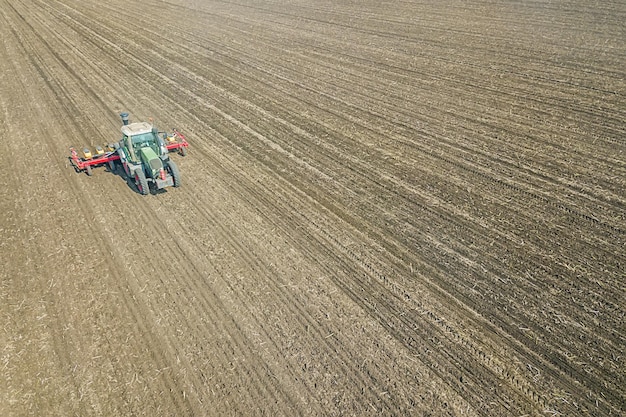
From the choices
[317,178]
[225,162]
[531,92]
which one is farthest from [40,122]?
[531,92]

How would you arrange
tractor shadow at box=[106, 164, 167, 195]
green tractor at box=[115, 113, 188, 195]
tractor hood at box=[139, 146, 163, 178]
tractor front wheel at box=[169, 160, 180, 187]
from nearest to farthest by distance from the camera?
tractor hood at box=[139, 146, 163, 178] → green tractor at box=[115, 113, 188, 195] → tractor front wheel at box=[169, 160, 180, 187] → tractor shadow at box=[106, 164, 167, 195]

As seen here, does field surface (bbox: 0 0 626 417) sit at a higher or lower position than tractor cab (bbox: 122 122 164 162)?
lower

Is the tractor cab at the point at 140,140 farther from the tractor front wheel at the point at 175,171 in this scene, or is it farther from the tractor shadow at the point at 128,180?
the tractor shadow at the point at 128,180

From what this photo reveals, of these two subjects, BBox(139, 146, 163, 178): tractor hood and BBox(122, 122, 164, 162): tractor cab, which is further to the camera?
BBox(122, 122, 164, 162): tractor cab

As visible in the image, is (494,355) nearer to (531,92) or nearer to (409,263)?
(409,263)

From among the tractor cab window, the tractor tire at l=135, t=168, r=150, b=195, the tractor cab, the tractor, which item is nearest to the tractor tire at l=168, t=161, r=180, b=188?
the tractor

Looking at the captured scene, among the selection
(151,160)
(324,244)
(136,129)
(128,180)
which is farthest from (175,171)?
(324,244)

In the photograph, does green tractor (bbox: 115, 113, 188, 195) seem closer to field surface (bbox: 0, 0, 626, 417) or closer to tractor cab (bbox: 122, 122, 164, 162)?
tractor cab (bbox: 122, 122, 164, 162)
